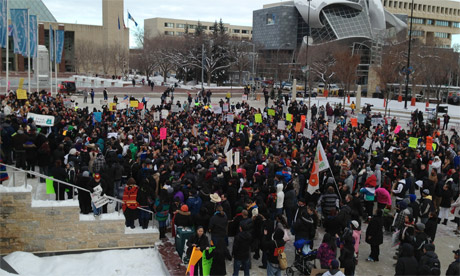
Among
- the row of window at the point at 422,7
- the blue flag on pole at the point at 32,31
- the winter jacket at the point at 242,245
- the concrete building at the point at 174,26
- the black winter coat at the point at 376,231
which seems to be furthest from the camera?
the concrete building at the point at 174,26

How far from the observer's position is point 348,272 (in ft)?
26.1

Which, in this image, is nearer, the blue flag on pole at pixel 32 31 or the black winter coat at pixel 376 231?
the black winter coat at pixel 376 231

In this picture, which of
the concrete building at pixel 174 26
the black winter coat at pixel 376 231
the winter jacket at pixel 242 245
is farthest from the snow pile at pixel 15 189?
the concrete building at pixel 174 26

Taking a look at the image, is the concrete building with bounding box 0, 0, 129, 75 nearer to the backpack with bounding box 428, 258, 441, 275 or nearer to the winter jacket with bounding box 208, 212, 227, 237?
the winter jacket with bounding box 208, 212, 227, 237

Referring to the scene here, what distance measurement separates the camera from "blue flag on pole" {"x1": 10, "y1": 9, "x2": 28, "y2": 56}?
26500mm

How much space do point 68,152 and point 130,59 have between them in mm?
85031

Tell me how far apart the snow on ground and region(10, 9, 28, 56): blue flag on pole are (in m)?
20.8

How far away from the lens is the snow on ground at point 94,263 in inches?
367

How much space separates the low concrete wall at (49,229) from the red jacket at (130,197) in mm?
484

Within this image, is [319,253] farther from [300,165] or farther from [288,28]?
[288,28]

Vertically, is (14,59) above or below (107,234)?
above

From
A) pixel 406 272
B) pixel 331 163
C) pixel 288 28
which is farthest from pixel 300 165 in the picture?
pixel 288 28

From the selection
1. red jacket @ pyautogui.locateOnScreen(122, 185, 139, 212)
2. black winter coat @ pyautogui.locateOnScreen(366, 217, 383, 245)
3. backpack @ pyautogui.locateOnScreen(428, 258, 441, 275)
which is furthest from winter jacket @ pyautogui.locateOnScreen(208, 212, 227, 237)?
backpack @ pyautogui.locateOnScreen(428, 258, 441, 275)

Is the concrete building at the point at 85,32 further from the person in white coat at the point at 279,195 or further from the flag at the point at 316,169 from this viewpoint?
the person in white coat at the point at 279,195
